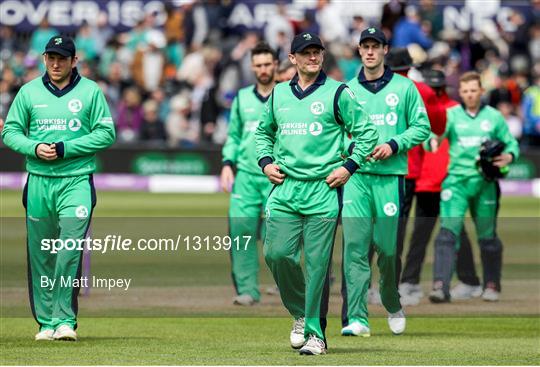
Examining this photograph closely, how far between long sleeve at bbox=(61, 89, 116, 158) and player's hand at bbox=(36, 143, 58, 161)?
9 centimetres

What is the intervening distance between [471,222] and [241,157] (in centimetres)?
262

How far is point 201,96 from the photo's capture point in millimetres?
31844

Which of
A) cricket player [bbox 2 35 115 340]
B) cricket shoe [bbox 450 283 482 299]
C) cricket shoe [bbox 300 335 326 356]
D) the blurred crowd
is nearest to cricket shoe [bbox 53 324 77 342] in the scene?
cricket player [bbox 2 35 115 340]

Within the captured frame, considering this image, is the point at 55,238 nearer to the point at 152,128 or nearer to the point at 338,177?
the point at 338,177

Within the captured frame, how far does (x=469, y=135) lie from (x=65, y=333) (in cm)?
535

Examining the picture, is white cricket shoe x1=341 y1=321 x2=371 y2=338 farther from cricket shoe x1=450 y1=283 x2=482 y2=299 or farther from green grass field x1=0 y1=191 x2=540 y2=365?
cricket shoe x1=450 y1=283 x2=482 y2=299

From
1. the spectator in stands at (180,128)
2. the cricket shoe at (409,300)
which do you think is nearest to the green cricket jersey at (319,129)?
the cricket shoe at (409,300)

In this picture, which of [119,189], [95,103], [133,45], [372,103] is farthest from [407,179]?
[133,45]

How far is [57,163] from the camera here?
12.1 meters

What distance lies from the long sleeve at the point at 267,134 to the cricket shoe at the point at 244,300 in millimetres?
3517

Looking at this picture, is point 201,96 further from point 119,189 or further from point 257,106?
point 257,106

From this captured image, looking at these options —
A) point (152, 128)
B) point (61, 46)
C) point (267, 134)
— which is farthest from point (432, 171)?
point (152, 128)

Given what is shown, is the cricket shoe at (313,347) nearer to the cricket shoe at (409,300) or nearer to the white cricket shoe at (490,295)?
the cricket shoe at (409,300)

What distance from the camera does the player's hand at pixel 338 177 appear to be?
10922 millimetres
